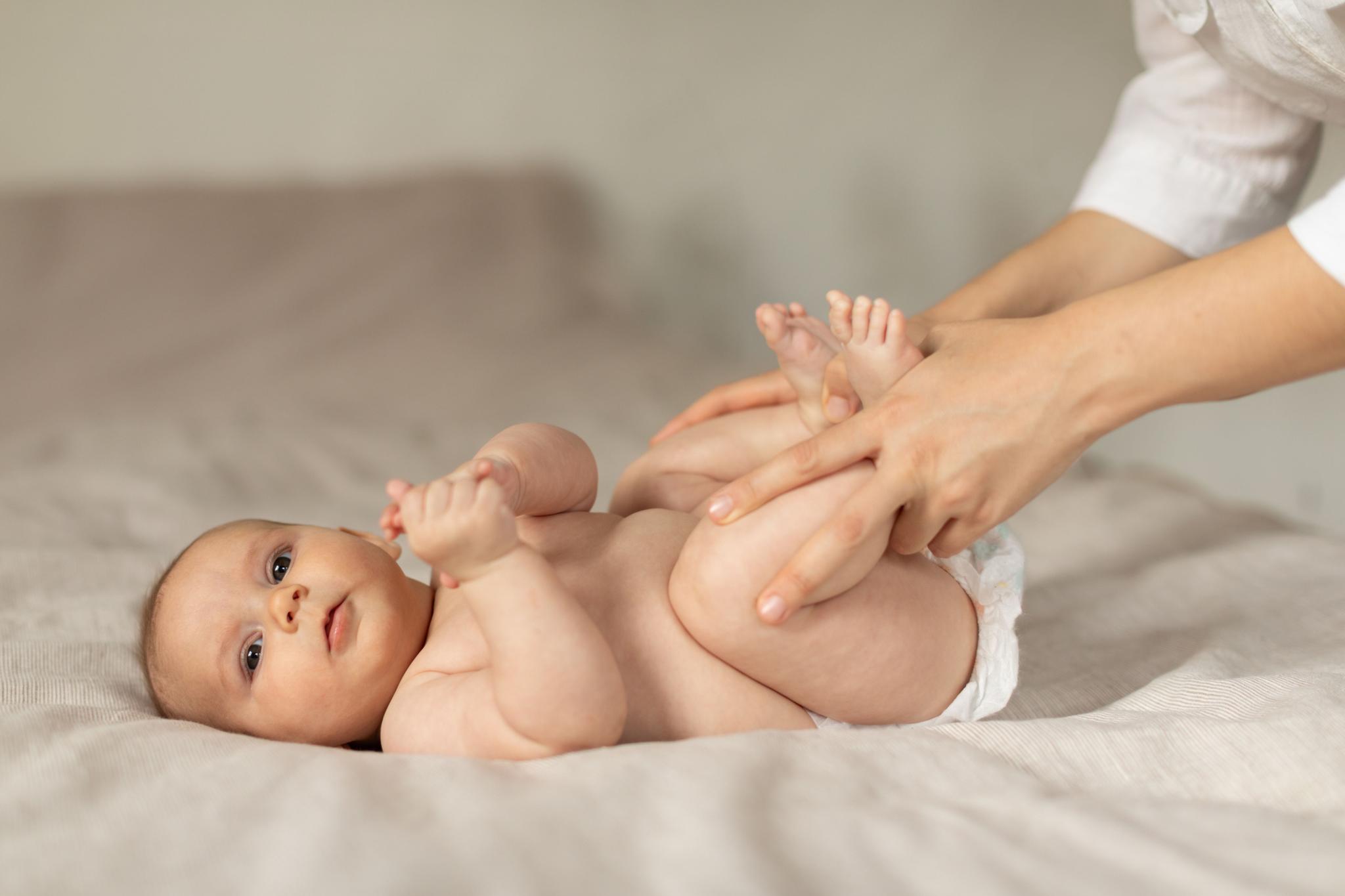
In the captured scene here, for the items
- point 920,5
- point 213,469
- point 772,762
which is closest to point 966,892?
point 772,762

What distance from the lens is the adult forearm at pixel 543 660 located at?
83 cm

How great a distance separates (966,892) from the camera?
629 mm

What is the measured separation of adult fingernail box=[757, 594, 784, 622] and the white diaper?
0.57 feet

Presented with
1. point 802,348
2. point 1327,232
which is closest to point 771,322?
point 802,348

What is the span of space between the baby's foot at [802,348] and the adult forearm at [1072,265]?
0.78ft

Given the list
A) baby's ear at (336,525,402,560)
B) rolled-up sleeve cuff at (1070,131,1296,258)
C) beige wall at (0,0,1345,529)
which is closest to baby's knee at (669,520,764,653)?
baby's ear at (336,525,402,560)

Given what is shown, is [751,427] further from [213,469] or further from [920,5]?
[920,5]

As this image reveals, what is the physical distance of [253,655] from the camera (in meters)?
1.02

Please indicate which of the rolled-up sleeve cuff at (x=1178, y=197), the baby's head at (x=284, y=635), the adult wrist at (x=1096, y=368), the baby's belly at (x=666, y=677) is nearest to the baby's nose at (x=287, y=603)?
the baby's head at (x=284, y=635)

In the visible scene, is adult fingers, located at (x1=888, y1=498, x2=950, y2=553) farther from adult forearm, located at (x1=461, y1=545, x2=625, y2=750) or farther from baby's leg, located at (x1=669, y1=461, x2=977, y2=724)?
adult forearm, located at (x1=461, y1=545, x2=625, y2=750)

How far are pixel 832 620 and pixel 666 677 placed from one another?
0.14 metres

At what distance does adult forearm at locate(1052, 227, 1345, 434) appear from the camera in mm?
839

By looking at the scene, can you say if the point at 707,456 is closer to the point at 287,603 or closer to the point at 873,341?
the point at 873,341

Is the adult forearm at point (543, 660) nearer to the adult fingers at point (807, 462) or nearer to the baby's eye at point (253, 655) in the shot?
the adult fingers at point (807, 462)
